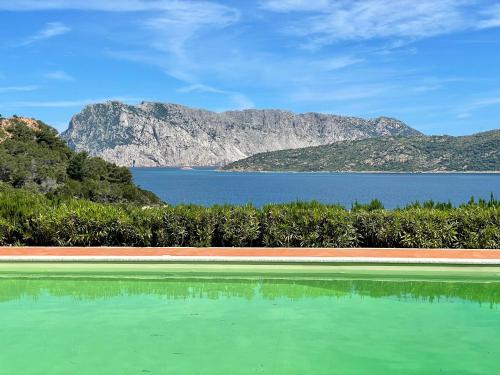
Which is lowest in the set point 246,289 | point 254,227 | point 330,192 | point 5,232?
point 246,289

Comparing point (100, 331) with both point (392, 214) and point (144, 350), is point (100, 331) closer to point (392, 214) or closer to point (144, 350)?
point (144, 350)

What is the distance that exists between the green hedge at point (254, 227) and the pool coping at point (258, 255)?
948 millimetres

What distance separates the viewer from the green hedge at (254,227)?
16703 millimetres

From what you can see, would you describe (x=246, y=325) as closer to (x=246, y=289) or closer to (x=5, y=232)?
(x=246, y=289)

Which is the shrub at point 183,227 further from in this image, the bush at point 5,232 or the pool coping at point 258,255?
the bush at point 5,232

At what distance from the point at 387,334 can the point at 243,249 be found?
6958 millimetres

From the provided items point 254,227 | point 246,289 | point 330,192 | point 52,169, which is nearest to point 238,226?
point 254,227

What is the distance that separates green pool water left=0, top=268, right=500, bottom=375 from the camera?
846 centimetres

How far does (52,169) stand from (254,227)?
144 ft

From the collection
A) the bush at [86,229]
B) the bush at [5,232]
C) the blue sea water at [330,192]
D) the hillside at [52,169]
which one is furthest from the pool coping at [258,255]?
the blue sea water at [330,192]

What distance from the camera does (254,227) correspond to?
1714 cm

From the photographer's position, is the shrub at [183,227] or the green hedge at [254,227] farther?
the shrub at [183,227]

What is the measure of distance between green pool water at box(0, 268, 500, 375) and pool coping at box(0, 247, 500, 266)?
1.01 m

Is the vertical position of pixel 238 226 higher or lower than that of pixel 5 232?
higher
